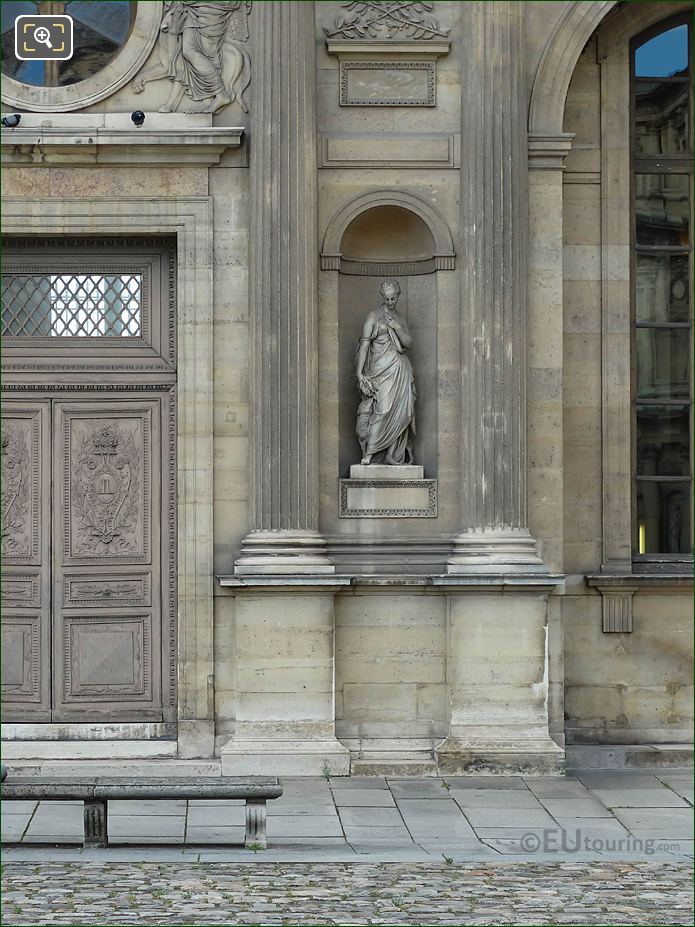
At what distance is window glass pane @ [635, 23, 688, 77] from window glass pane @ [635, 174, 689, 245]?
96 centimetres

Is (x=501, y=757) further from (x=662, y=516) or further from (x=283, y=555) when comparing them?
(x=662, y=516)

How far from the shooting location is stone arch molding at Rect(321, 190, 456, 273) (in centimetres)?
1419

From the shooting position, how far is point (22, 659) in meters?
14.4

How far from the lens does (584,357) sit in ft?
48.8

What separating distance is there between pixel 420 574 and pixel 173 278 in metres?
3.38

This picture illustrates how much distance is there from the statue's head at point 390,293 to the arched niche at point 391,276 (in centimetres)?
23

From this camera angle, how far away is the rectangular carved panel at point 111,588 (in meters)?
14.4

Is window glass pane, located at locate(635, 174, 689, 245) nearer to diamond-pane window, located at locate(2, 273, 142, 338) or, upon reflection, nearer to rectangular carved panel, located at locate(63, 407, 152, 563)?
diamond-pane window, located at locate(2, 273, 142, 338)

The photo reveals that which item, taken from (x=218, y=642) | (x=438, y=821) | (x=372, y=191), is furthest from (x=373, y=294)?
(x=438, y=821)

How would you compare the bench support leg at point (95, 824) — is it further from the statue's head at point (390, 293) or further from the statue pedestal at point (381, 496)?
the statue's head at point (390, 293)

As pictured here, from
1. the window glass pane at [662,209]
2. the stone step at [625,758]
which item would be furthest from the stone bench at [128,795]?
the window glass pane at [662,209]

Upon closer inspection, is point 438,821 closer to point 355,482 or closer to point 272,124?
point 355,482

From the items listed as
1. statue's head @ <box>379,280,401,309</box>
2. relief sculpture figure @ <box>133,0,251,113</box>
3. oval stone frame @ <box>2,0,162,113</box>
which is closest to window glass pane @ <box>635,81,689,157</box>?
statue's head @ <box>379,280,401,309</box>

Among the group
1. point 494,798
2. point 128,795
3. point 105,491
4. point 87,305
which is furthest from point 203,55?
point 494,798
